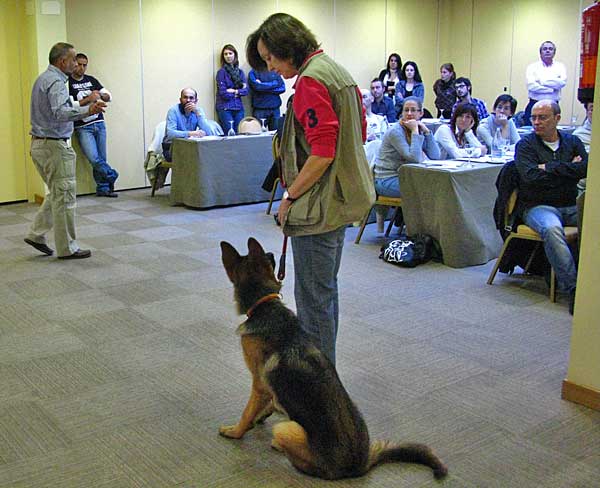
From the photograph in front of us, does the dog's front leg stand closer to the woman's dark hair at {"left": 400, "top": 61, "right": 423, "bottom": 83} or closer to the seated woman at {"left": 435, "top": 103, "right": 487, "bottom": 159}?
the seated woman at {"left": 435, "top": 103, "right": 487, "bottom": 159}

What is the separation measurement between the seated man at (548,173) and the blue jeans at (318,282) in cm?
208

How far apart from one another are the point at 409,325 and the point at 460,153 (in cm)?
231

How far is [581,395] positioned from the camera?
306cm

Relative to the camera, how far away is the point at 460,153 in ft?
19.5

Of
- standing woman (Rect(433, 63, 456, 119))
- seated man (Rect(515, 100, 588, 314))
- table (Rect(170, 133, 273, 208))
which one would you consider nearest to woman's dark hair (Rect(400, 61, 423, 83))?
standing woman (Rect(433, 63, 456, 119))

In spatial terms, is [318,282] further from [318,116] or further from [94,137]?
[94,137]

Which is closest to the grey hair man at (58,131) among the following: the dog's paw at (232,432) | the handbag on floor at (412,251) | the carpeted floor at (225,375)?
the carpeted floor at (225,375)

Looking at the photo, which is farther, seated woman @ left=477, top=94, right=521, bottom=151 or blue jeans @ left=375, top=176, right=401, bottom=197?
seated woman @ left=477, top=94, right=521, bottom=151

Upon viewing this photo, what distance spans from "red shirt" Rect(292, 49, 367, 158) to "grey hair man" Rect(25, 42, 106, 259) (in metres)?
2.87

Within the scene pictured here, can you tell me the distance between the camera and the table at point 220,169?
287 inches

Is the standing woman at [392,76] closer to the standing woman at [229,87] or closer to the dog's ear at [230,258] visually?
the standing woman at [229,87]

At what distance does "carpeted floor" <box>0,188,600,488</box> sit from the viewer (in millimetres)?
2592

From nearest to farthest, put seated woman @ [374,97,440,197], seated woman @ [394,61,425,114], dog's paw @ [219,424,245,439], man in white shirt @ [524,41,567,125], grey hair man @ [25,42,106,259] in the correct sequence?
dog's paw @ [219,424,245,439]
grey hair man @ [25,42,106,259]
seated woman @ [374,97,440,197]
man in white shirt @ [524,41,567,125]
seated woman @ [394,61,425,114]

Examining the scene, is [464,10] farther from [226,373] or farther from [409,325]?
[226,373]
